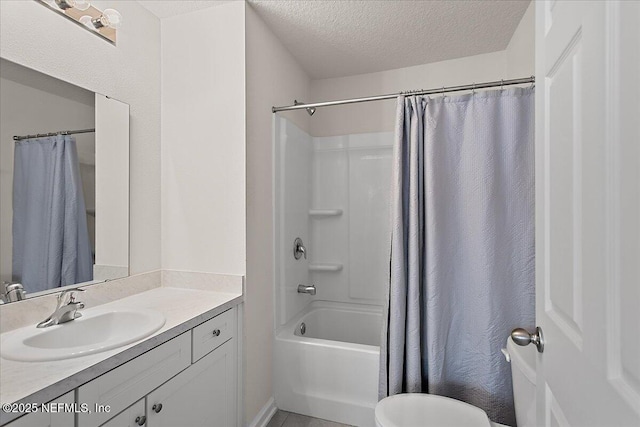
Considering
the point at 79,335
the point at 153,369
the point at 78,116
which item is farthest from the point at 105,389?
the point at 78,116

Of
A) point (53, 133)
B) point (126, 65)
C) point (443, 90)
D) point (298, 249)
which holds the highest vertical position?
point (126, 65)

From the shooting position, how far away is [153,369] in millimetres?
1163

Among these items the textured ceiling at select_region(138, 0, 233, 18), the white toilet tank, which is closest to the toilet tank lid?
the white toilet tank

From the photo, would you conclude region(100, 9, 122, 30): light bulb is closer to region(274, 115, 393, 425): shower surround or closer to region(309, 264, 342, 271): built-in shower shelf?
region(274, 115, 393, 425): shower surround

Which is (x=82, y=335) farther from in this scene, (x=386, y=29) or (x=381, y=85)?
(x=381, y=85)

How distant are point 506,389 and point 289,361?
48.2 inches

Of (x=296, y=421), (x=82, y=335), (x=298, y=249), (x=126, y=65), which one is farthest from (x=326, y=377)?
(x=126, y=65)

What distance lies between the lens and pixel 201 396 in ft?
4.67

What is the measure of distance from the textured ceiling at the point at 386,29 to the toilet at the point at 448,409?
185 centimetres

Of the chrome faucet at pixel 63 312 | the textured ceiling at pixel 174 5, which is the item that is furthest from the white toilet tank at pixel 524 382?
the textured ceiling at pixel 174 5

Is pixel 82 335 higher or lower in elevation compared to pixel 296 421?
higher

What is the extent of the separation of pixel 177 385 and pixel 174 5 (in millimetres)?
1969

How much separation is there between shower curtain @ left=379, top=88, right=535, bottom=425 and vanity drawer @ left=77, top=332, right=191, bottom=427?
3.50 ft

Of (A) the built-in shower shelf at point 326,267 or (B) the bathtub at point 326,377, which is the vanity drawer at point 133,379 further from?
(A) the built-in shower shelf at point 326,267
